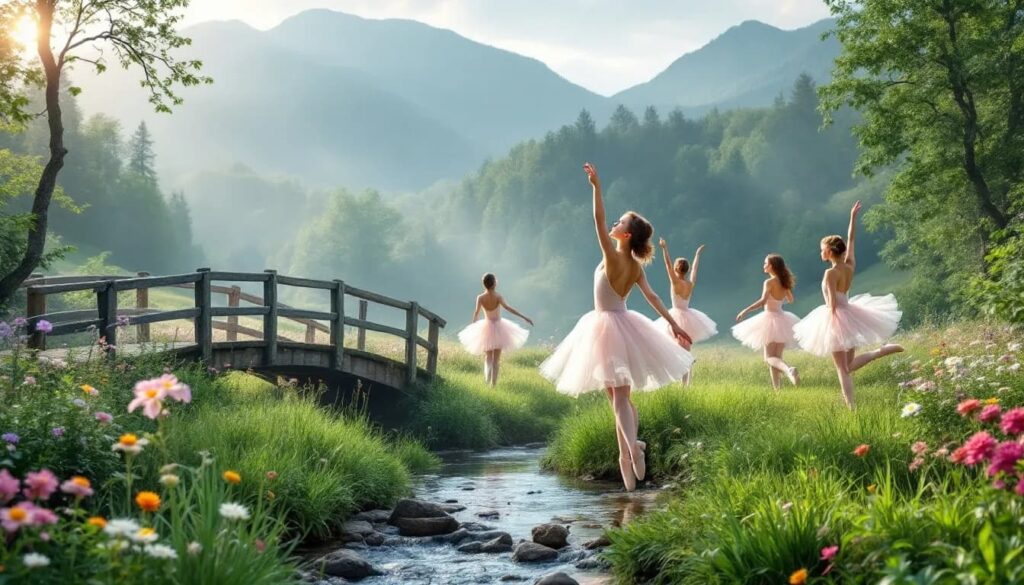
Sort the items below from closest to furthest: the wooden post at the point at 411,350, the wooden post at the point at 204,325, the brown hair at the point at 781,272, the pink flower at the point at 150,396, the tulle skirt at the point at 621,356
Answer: the pink flower at the point at 150,396
the tulle skirt at the point at 621,356
the wooden post at the point at 204,325
the brown hair at the point at 781,272
the wooden post at the point at 411,350

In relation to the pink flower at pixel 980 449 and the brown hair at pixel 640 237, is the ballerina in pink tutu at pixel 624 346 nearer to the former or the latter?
the brown hair at pixel 640 237

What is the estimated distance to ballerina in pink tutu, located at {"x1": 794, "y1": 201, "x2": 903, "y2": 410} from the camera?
39.8ft

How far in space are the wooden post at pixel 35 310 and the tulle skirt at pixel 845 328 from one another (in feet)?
29.0

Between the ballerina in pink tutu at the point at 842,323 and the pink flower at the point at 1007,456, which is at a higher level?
the ballerina in pink tutu at the point at 842,323

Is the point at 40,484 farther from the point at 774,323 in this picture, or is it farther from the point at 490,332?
the point at 490,332

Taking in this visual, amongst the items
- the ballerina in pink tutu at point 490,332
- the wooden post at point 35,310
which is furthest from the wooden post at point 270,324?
the ballerina in pink tutu at point 490,332

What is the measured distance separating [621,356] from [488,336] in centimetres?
1059

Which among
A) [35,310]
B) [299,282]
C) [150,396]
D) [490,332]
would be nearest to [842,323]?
[299,282]

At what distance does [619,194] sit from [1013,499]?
10623 centimetres

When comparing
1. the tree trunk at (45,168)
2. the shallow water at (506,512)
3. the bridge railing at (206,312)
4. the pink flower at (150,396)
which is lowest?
the shallow water at (506,512)

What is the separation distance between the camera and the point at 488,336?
19.4 m

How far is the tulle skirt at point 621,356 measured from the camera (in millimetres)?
8891

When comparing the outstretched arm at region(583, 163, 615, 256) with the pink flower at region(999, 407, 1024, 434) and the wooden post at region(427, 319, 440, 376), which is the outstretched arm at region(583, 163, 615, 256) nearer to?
the pink flower at region(999, 407, 1024, 434)

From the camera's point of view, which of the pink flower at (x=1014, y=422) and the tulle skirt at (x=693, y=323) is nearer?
the pink flower at (x=1014, y=422)
